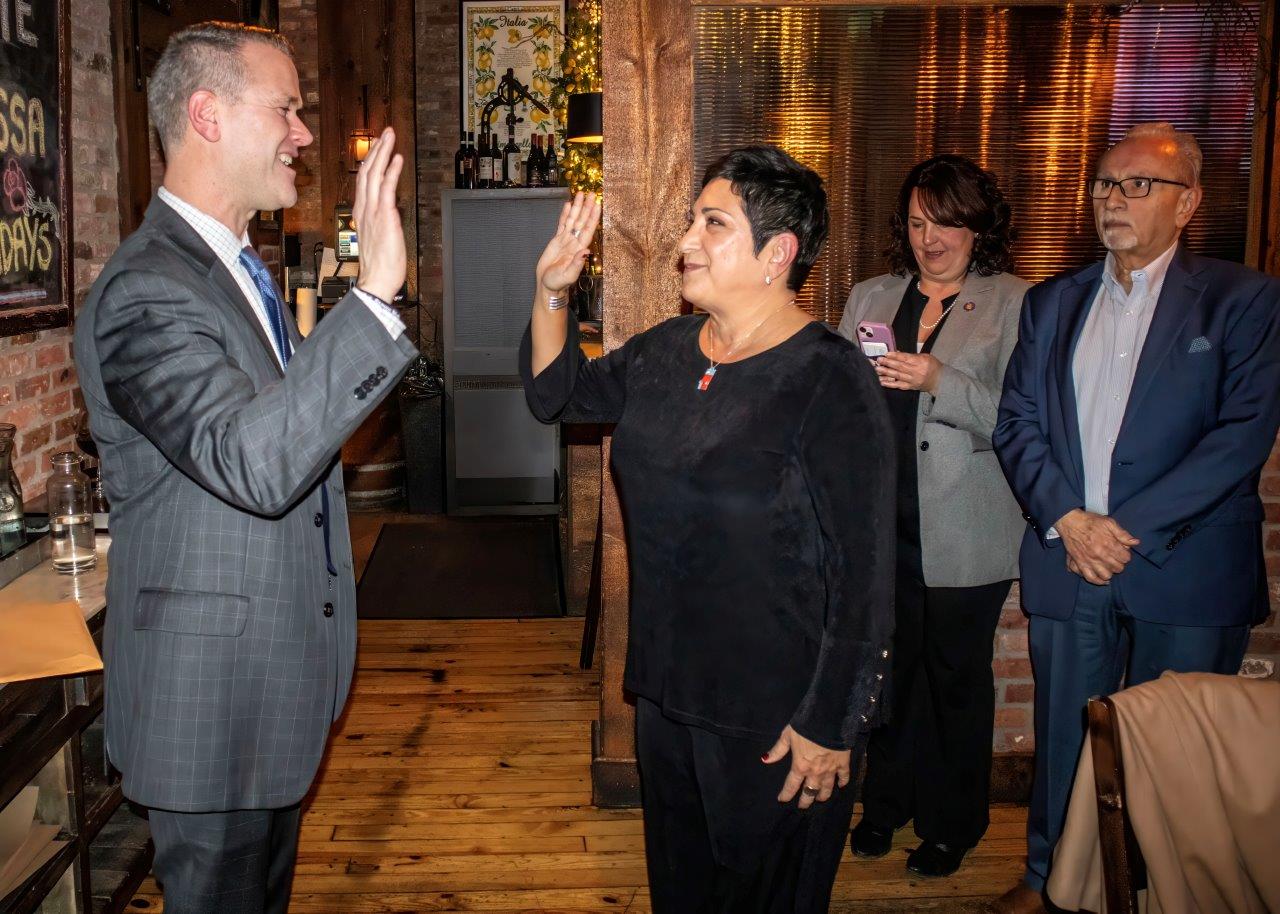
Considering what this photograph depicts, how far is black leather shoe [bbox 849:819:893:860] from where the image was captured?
315 cm

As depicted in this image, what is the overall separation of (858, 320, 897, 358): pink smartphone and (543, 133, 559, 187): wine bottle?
5.47m

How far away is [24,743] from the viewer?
2.19 metres

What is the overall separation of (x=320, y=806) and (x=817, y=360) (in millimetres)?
2337

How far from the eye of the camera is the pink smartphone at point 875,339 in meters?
2.71

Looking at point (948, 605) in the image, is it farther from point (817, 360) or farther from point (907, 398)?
point (817, 360)

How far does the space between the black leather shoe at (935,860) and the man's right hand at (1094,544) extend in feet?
3.05

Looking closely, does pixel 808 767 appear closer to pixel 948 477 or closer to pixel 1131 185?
pixel 948 477

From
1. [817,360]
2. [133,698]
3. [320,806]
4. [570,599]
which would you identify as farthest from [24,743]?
[570,599]

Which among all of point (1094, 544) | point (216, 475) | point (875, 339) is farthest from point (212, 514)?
point (1094, 544)

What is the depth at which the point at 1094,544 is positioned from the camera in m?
2.55

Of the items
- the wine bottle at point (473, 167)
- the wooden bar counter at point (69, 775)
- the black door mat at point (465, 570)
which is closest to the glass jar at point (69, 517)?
the wooden bar counter at point (69, 775)

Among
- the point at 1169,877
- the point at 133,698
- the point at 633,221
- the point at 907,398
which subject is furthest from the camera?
the point at 633,221

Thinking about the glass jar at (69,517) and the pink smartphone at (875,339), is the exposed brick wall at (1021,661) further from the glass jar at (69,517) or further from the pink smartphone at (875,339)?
the glass jar at (69,517)

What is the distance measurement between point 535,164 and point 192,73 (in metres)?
6.50
